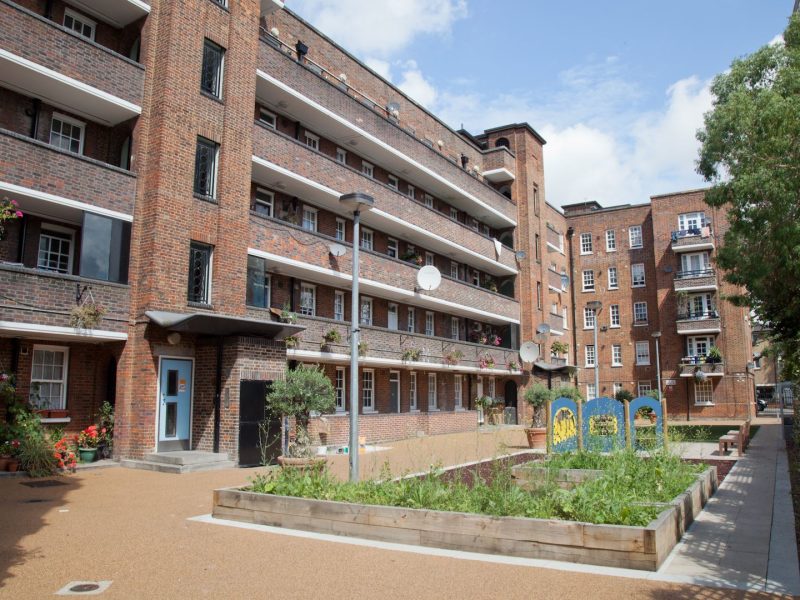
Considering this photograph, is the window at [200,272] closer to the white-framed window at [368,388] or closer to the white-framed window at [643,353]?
the white-framed window at [368,388]

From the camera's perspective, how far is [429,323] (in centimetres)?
3234

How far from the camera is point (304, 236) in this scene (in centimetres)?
2234

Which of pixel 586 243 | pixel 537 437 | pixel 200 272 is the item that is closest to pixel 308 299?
pixel 200 272

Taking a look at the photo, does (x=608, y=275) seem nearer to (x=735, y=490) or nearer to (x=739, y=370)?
(x=739, y=370)

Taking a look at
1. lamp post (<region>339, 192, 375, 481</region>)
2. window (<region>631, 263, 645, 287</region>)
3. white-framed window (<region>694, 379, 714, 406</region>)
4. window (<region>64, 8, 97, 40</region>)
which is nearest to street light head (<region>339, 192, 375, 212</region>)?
lamp post (<region>339, 192, 375, 481</region>)

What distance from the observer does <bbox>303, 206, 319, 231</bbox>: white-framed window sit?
2488 centimetres

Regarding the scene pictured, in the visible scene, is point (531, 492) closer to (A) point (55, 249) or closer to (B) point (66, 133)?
(A) point (55, 249)

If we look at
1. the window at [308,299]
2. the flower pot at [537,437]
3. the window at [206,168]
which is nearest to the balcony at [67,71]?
the window at [206,168]

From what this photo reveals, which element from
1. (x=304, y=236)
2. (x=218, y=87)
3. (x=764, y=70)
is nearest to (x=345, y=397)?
(x=304, y=236)

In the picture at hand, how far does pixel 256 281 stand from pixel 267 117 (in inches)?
271

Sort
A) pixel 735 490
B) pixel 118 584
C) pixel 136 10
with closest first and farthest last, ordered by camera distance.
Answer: pixel 118 584 < pixel 735 490 < pixel 136 10

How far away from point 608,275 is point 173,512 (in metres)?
48.6

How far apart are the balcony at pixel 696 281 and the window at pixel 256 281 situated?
36.9 meters

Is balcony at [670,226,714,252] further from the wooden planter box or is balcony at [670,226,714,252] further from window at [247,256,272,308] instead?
the wooden planter box
